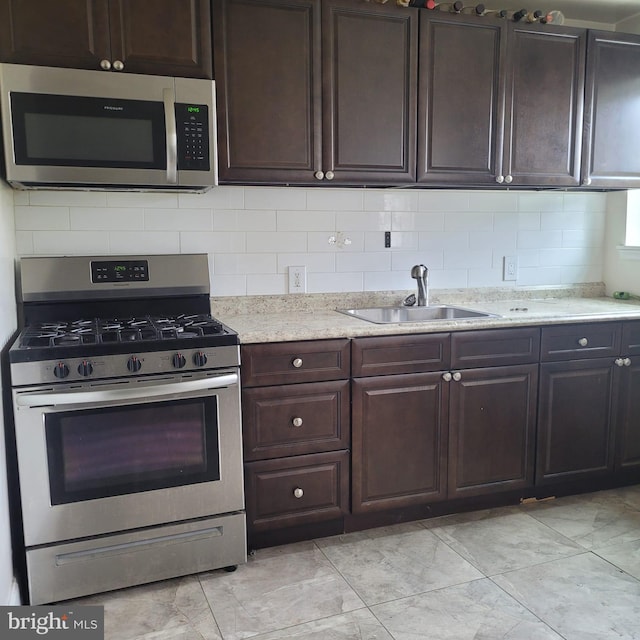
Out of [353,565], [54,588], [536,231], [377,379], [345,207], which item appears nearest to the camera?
[54,588]

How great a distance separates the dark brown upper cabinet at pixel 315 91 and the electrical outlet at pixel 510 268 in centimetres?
89

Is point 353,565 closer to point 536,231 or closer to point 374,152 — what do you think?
point 374,152

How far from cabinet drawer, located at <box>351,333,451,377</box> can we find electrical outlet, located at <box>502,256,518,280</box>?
921 mm

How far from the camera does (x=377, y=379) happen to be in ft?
8.03

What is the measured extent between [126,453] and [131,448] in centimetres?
2

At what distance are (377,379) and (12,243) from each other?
1.53m

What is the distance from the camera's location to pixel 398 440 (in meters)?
2.51

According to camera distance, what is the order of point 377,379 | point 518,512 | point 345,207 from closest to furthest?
point 377,379 → point 518,512 → point 345,207

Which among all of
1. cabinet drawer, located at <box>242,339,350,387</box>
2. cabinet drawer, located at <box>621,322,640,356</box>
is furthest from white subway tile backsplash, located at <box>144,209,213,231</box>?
cabinet drawer, located at <box>621,322,640,356</box>

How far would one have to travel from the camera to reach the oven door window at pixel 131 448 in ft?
6.56

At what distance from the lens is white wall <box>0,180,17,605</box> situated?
1841 millimetres

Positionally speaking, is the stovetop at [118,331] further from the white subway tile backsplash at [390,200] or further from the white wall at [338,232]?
the white subway tile backsplash at [390,200]

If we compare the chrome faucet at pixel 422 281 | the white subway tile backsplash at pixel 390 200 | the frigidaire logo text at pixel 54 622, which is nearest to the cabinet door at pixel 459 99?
the white subway tile backsplash at pixel 390 200

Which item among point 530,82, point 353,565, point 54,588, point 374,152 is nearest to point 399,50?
point 374,152
